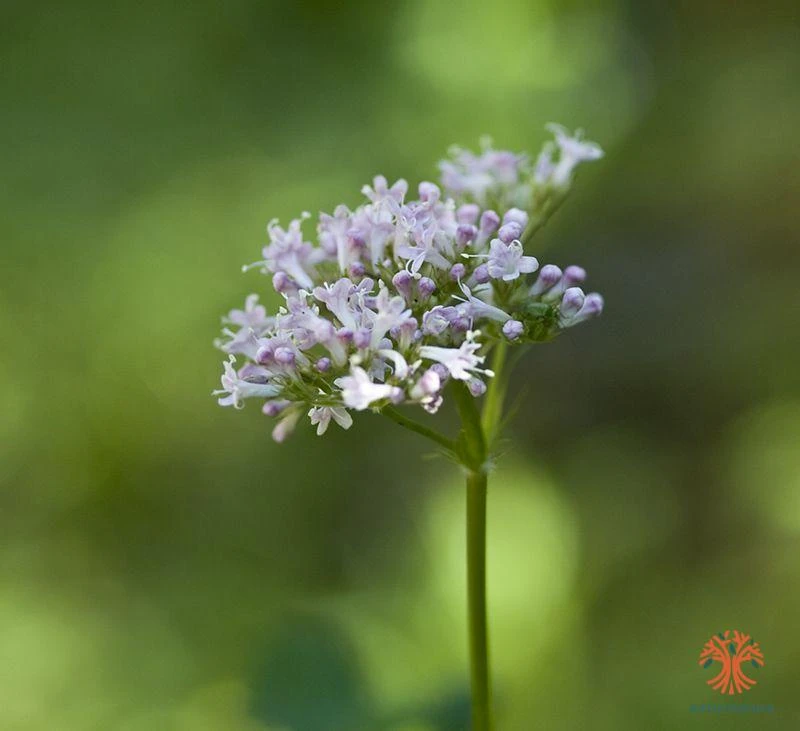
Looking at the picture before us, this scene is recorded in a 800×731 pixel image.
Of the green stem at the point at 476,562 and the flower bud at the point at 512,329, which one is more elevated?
the flower bud at the point at 512,329

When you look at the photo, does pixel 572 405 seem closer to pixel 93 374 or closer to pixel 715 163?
pixel 715 163

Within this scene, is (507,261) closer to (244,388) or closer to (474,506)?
(474,506)

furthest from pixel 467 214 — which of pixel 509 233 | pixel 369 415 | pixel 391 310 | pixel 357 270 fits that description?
pixel 369 415

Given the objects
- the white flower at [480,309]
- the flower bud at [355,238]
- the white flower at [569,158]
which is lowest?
the white flower at [480,309]

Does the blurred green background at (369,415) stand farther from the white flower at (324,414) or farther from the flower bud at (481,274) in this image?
the flower bud at (481,274)

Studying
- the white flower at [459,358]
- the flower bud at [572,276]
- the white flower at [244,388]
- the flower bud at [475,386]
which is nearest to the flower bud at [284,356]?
the white flower at [244,388]

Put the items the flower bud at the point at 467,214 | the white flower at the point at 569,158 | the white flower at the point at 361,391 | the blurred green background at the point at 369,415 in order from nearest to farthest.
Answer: the white flower at the point at 361,391, the flower bud at the point at 467,214, the white flower at the point at 569,158, the blurred green background at the point at 369,415

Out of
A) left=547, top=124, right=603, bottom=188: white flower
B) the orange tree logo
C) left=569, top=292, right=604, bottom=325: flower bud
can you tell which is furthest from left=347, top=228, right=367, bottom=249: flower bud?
the orange tree logo

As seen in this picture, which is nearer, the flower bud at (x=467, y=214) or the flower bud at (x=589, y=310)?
the flower bud at (x=589, y=310)
